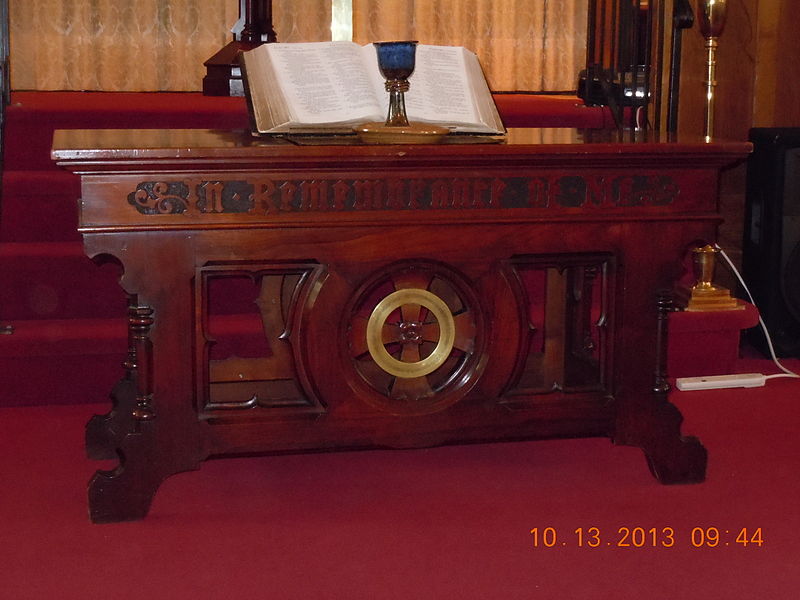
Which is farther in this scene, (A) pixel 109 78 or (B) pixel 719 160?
(A) pixel 109 78

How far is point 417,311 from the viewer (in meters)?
1.95

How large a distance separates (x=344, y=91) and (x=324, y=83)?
0.13 feet

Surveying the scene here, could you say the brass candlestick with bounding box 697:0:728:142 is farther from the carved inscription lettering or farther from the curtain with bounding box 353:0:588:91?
the curtain with bounding box 353:0:588:91

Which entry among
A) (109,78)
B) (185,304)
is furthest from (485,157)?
(109,78)

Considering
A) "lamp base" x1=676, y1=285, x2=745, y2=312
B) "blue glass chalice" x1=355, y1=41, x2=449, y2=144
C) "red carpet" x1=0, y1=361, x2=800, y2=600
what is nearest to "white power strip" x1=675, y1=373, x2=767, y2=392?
"lamp base" x1=676, y1=285, x2=745, y2=312

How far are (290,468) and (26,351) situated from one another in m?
0.77

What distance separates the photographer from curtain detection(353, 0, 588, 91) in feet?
16.8

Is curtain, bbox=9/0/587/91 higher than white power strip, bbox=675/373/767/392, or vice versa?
curtain, bbox=9/0/587/91

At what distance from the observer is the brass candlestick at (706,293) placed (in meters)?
2.90

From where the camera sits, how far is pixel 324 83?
1927 millimetres

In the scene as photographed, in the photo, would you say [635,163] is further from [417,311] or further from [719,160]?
[417,311]

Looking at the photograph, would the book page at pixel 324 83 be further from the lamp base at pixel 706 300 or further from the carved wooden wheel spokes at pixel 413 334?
the lamp base at pixel 706 300

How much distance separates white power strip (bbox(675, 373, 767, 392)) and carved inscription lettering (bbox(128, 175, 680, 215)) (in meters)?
0.91
